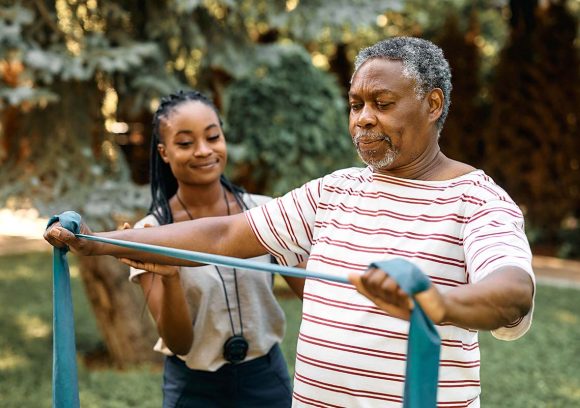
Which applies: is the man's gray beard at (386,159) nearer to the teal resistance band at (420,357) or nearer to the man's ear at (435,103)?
the man's ear at (435,103)

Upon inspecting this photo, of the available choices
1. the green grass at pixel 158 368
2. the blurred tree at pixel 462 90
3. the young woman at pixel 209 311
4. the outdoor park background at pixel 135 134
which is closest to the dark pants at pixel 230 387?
the young woman at pixel 209 311

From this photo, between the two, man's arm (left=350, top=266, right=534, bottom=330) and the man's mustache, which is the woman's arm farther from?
man's arm (left=350, top=266, right=534, bottom=330)

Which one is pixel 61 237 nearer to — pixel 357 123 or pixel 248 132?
pixel 357 123

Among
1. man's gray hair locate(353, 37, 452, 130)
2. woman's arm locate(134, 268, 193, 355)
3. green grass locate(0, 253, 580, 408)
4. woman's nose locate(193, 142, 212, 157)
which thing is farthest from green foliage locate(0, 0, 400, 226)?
man's gray hair locate(353, 37, 452, 130)

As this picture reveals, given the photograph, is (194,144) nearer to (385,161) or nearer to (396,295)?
(385,161)

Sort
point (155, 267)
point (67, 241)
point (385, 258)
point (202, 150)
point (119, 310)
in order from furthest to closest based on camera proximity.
A: point (119, 310)
point (202, 150)
point (155, 267)
point (67, 241)
point (385, 258)

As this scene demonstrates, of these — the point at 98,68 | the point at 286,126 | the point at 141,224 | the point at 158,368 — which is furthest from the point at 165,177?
the point at 286,126

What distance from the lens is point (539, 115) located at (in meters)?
10.6

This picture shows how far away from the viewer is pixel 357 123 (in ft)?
6.35

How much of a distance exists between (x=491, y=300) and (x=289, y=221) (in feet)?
2.64

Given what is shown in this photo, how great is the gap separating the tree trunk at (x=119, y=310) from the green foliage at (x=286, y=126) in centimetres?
154

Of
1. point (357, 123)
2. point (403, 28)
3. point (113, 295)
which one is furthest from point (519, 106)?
point (357, 123)

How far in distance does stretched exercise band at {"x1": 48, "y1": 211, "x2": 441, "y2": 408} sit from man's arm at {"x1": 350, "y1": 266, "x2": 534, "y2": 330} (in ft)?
0.07

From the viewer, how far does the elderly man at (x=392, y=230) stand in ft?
5.88
